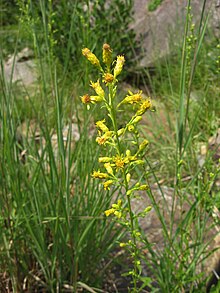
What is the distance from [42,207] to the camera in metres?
2.10

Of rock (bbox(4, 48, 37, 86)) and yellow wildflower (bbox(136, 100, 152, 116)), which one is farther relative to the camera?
rock (bbox(4, 48, 37, 86))

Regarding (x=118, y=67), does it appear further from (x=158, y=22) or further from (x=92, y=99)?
(x=158, y=22)

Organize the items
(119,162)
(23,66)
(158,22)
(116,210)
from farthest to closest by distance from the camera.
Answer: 1. (23,66)
2. (158,22)
3. (116,210)
4. (119,162)

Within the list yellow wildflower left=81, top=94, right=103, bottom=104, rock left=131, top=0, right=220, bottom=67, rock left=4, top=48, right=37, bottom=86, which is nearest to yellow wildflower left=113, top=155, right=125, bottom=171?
yellow wildflower left=81, top=94, right=103, bottom=104

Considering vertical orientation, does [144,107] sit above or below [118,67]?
below

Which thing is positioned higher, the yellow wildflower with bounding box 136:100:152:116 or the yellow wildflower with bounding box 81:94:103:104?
the yellow wildflower with bounding box 81:94:103:104

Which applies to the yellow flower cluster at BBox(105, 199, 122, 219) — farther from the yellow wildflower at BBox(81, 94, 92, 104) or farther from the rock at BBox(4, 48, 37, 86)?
the rock at BBox(4, 48, 37, 86)

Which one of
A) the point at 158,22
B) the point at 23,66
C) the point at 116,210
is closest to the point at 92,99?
the point at 116,210

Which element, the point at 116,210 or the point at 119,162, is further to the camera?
the point at 116,210

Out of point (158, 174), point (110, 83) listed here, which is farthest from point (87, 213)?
point (158, 174)

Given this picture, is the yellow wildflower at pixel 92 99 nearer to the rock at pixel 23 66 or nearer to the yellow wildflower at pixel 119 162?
the yellow wildflower at pixel 119 162

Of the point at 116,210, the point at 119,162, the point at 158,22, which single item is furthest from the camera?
the point at 158,22

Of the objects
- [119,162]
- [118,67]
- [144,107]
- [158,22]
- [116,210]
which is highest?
[158,22]

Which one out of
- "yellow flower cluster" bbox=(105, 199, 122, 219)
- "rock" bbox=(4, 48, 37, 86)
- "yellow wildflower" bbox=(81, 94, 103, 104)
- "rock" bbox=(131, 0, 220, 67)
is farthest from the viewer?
"rock" bbox=(4, 48, 37, 86)
